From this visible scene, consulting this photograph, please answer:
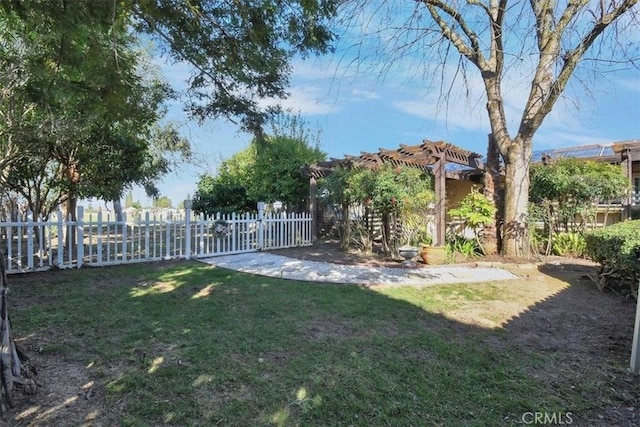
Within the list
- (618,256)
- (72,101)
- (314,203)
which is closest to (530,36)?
(618,256)

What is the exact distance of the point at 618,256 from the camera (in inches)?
195

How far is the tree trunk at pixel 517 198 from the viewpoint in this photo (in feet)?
26.1

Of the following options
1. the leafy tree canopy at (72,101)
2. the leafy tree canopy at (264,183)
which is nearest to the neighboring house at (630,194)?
the leafy tree canopy at (264,183)

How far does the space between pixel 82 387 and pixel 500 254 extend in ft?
26.6

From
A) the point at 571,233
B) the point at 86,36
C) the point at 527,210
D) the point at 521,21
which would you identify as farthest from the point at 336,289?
the point at 571,233

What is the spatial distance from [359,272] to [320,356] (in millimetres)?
3783

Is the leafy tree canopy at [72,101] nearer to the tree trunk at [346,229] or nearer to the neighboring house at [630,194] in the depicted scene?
the tree trunk at [346,229]

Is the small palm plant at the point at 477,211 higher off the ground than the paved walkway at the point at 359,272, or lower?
higher

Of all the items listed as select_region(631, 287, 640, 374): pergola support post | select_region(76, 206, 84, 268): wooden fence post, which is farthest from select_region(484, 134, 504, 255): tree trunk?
select_region(76, 206, 84, 268): wooden fence post

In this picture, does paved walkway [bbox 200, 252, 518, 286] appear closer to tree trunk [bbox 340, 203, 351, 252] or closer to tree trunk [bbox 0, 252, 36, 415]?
tree trunk [bbox 340, 203, 351, 252]

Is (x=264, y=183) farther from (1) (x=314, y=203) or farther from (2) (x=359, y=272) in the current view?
(2) (x=359, y=272)

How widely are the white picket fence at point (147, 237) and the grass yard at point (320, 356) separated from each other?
62.9 inches

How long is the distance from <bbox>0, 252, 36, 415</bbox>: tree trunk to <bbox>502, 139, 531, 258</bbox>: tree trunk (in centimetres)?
826

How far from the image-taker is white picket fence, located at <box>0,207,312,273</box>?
6.61m
